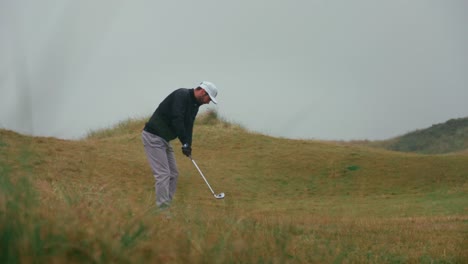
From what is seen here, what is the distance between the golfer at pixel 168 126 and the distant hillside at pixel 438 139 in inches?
1126

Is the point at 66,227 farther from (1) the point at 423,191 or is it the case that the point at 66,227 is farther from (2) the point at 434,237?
(1) the point at 423,191

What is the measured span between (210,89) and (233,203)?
8.51 ft

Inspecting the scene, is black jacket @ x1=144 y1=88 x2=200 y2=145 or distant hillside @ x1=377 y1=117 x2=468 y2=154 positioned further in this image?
distant hillside @ x1=377 y1=117 x2=468 y2=154

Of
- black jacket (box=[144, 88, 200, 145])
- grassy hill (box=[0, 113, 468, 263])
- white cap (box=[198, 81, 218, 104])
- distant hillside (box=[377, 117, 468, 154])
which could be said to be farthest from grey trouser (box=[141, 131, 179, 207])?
distant hillside (box=[377, 117, 468, 154])

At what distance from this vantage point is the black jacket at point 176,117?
28.8 feet

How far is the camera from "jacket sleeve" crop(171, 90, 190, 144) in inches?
345

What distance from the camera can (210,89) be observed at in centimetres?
894

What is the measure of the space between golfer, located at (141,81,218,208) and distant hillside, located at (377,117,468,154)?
2860 centimetres

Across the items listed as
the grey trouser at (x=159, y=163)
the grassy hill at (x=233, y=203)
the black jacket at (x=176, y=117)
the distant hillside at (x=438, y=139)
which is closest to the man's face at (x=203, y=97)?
the black jacket at (x=176, y=117)

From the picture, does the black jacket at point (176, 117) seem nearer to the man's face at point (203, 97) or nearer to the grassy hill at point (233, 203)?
the man's face at point (203, 97)

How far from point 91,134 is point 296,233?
27.1m

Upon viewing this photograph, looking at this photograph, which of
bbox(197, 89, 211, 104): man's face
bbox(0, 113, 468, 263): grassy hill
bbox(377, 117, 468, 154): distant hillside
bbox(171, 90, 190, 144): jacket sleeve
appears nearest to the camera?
bbox(0, 113, 468, 263): grassy hill

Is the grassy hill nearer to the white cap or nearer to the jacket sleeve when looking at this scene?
the jacket sleeve

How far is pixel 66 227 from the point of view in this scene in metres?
3.12
